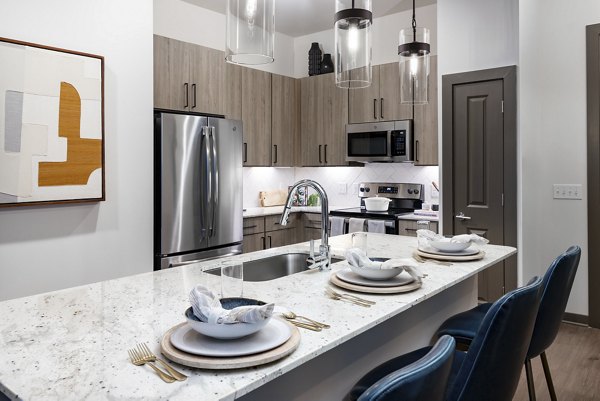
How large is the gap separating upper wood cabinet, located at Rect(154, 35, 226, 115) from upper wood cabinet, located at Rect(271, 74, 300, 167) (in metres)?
0.80

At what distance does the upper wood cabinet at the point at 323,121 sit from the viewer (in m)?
5.23

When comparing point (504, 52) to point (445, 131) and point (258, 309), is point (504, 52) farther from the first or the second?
point (258, 309)

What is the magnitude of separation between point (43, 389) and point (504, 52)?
3.96 m

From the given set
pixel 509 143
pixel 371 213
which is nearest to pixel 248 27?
pixel 509 143

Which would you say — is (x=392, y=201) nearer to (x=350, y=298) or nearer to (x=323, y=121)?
(x=323, y=121)

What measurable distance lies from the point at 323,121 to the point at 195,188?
2041 mm

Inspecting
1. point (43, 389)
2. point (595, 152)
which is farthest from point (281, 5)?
point (43, 389)

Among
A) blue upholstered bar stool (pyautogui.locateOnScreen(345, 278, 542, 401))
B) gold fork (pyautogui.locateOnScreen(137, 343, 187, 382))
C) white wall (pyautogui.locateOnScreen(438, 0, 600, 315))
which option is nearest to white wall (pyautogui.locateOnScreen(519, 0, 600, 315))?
white wall (pyautogui.locateOnScreen(438, 0, 600, 315))

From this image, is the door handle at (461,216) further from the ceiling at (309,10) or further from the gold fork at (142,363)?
the gold fork at (142,363)

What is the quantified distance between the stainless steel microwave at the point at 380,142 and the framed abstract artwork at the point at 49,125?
8.92ft

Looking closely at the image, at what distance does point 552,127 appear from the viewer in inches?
146

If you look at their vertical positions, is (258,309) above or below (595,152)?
below

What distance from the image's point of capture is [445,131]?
13.6ft

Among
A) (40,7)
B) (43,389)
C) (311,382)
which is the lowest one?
(311,382)
